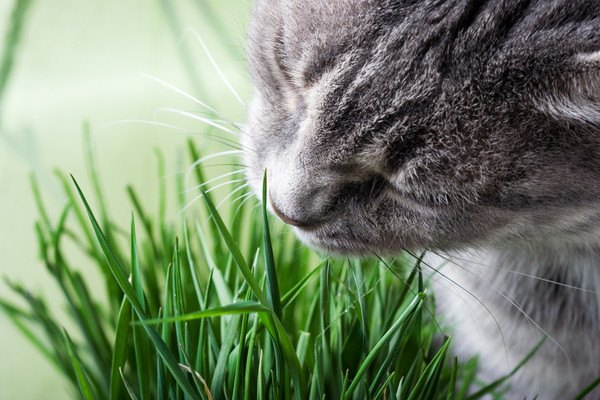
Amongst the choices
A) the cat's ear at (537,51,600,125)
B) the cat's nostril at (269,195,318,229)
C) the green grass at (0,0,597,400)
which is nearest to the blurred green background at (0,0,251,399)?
the green grass at (0,0,597,400)

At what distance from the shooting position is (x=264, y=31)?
0.73 meters

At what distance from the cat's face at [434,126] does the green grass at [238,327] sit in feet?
0.21

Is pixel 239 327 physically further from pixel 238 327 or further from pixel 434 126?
pixel 434 126

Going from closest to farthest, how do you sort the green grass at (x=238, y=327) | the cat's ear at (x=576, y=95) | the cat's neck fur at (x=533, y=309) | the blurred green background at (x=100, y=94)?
the cat's ear at (x=576, y=95) < the green grass at (x=238, y=327) < the cat's neck fur at (x=533, y=309) < the blurred green background at (x=100, y=94)

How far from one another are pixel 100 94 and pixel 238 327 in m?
0.86

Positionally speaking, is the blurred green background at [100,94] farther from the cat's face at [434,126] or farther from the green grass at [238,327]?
the cat's face at [434,126]

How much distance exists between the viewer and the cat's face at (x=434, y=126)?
54cm

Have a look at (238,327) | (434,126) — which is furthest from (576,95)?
(238,327)

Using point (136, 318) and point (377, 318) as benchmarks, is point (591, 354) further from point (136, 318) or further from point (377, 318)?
point (136, 318)

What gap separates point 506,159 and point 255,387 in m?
0.33

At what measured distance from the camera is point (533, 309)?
82cm

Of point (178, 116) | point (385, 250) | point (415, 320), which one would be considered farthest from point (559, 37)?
point (178, 116)

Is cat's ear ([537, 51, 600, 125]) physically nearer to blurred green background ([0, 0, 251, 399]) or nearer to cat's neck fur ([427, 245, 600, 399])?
cat's neck fur ([427, 245, 600, 399])

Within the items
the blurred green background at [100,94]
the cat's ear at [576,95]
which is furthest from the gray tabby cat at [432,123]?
the blurred green background at [100,94]
